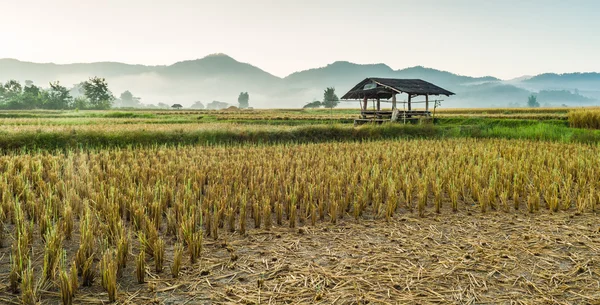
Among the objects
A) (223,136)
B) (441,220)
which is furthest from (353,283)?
(223,136)

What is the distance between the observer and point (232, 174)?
691 cm

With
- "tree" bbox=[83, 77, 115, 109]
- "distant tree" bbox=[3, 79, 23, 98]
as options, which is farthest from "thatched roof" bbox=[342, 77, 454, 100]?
"distant tree" bbox=[3, 79, 23, 98]

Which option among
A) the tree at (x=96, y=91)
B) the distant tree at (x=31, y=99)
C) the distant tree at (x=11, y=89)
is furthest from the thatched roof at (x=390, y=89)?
the distant tree at (x=11, y=89)

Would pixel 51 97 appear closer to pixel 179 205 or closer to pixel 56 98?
pixel 56 98

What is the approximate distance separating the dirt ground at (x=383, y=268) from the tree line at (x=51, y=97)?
256 ft

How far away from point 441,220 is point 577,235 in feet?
4.86

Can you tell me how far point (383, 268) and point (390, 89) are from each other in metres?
22.4

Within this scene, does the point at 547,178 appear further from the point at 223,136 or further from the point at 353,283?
the point at 223,136

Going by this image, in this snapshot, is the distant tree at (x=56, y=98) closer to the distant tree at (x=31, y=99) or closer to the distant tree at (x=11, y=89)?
the distant tree at (x=31, y=99)

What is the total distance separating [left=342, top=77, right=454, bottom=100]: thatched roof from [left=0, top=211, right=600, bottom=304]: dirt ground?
19.7 metres

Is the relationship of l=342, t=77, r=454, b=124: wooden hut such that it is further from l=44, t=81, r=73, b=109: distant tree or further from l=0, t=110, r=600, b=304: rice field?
l=44, t=81, r=73, b=109: distant tree

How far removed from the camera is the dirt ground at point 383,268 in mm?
2836

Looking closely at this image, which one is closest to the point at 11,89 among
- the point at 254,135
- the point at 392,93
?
the point at 392,93

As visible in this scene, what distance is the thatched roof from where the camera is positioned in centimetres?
2412
